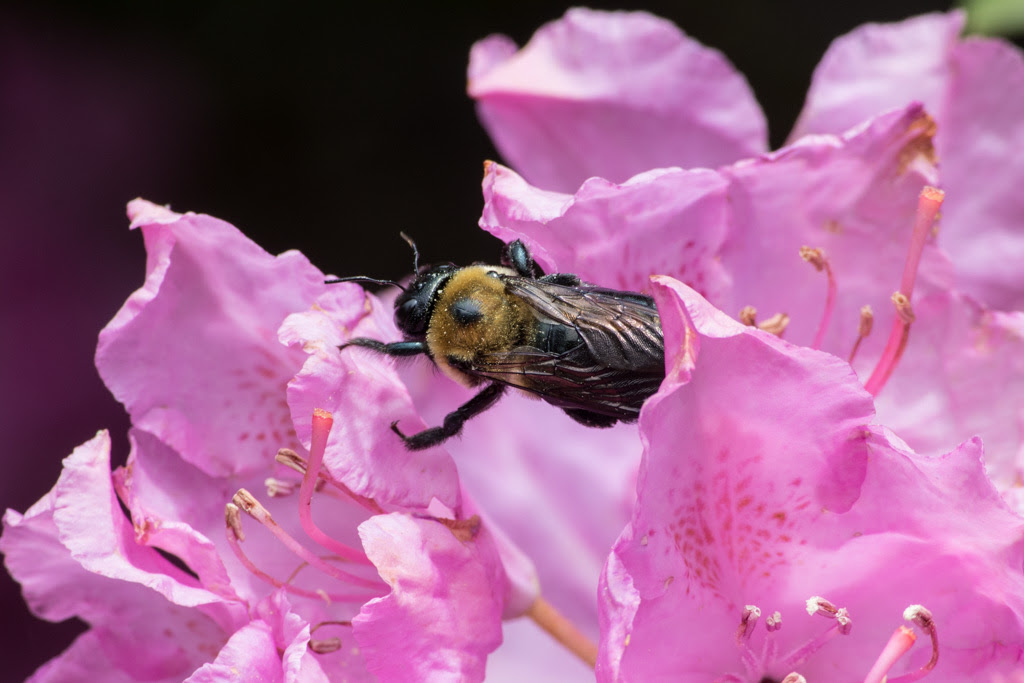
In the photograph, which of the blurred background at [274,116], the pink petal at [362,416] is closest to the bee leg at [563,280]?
the pink petal at [362,416]

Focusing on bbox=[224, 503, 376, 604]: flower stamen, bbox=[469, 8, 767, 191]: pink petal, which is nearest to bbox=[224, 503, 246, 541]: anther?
bbox=[224, 503, 376, 604]: flower stamen

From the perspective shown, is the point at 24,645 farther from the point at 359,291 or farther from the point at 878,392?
the point at 878,392

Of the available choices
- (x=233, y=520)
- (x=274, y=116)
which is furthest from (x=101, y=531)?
(x=274, y=116)

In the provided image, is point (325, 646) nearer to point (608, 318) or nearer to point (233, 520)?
point (233, 520)

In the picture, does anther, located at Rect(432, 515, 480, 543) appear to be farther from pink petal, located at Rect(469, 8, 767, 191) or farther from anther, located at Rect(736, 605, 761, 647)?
pink petal, located at Rect(469, 8, 767, 191)

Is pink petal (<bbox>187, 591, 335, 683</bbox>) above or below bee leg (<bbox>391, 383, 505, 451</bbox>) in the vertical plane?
below
